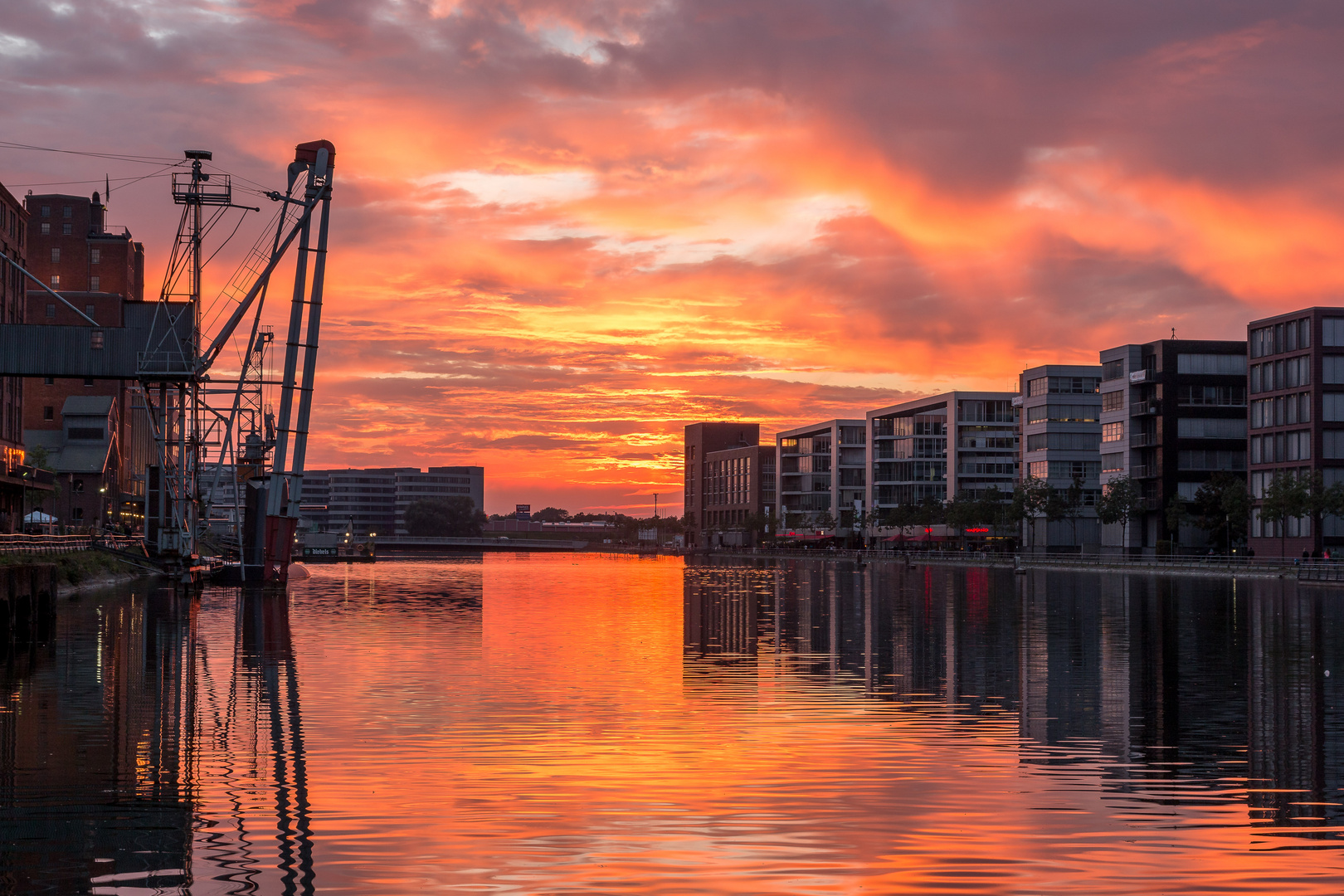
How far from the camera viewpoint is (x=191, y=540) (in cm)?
7931

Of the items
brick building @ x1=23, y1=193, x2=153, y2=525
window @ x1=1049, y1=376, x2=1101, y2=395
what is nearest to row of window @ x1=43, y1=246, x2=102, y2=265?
brick building @ x1=23, y1=193, x2=153, y2=525

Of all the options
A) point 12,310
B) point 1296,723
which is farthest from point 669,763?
point 12,310

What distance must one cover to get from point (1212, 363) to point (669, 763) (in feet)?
498

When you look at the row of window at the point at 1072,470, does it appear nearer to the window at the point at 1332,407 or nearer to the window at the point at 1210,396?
the window at the point at 1210,396

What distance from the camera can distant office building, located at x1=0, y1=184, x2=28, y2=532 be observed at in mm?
114375

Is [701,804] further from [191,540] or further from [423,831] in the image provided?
[191,540]

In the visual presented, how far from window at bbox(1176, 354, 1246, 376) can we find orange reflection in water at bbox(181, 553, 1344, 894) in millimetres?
126222

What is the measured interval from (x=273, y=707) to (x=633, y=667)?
36.4 ft

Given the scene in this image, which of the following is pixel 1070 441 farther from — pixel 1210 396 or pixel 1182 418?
pixel 1210 396

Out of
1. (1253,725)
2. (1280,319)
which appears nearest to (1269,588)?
(1280,319)

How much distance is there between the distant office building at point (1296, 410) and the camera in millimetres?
130625

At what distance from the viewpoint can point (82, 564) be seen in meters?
74.3

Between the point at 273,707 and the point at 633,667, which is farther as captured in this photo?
the point at 633,667

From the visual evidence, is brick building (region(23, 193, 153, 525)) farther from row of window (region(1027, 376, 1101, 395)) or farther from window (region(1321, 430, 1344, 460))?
window (region(1321, 430, 1344, 460))
